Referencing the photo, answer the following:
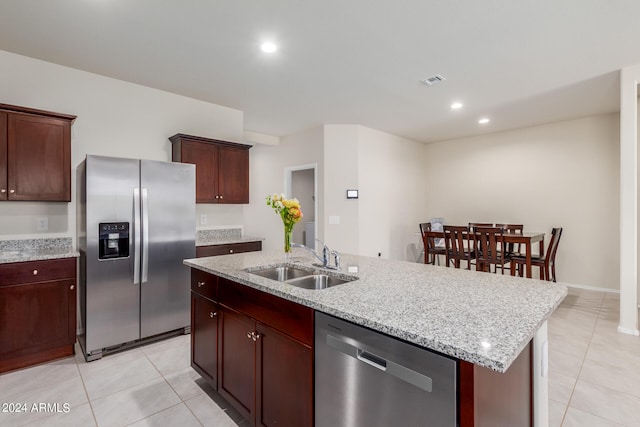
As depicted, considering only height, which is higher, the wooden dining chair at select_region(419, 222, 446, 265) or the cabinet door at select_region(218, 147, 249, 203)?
the cabinet door at select_region(218, 147, 249, 203)

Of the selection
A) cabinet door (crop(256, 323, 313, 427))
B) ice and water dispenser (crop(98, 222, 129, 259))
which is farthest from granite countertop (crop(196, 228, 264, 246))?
cabinet door (crop(256, 323, 313, 427))

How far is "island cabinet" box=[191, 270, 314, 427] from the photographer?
56.6 inches

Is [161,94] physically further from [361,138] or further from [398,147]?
[398,147]

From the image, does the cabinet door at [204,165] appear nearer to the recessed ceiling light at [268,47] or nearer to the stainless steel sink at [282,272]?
the recessed ceiling light at [268,47]

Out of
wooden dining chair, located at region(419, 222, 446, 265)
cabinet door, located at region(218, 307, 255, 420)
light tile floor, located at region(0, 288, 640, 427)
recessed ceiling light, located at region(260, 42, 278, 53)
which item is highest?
recessed ceiling light, located at region(260, 42, 278, 53)

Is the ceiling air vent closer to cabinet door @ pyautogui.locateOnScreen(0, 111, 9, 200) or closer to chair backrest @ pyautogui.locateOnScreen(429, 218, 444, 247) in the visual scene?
chair backrest @ pyautogui.locateOnScreen(429, 218, 444, 247)

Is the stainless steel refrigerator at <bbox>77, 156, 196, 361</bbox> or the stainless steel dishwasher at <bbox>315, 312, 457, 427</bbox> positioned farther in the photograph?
the stainless steel refrigerator at <bbox>77, 156, 196, 361</bbox>

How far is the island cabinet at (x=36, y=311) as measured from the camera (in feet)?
7.97

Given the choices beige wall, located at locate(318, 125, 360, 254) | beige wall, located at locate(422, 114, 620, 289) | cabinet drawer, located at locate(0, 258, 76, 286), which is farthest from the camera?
beige wall, located at locate(318, 125, 360, 254)

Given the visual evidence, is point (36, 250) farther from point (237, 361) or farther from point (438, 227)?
point (438, 227)

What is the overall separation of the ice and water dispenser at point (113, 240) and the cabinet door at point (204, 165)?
3.32ft

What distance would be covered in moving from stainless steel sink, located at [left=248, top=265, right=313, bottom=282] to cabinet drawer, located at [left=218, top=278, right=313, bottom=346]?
0.29 m

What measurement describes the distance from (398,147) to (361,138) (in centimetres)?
119

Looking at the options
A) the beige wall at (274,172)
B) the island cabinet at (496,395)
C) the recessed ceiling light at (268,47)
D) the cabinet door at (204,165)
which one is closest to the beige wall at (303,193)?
the beige wall at (274,172)
